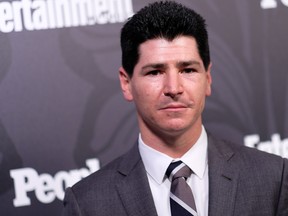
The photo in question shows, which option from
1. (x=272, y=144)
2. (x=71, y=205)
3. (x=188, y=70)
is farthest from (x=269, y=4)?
(x=71, y=205)

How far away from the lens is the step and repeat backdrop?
1.50 meters

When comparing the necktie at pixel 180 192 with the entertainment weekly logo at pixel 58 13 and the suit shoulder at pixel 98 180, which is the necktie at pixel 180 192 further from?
the entertainment weekly logo at pixel 58 13

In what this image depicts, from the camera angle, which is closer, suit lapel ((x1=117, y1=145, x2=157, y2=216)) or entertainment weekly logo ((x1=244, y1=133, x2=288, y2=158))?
suit lapel ((x1=117, y1=145, x2=157, y2=216))

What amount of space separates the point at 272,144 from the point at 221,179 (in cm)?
48

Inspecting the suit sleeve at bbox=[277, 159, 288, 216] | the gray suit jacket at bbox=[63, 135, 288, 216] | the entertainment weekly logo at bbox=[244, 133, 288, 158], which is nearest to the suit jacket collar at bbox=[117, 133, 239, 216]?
the gray suit jacket at bbox=[63, 135, 288, 216]

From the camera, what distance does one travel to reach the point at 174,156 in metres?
1.25

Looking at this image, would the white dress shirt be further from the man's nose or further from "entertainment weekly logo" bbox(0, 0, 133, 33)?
"entertainment weekly logo" bbox(0, 0, 133, 33)

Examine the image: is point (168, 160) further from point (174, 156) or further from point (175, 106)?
point (175, 106)

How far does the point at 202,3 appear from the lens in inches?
63.4

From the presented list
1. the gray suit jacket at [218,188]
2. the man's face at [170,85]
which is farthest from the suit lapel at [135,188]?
the man's face at [170,85]

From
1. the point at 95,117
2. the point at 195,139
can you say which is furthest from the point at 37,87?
the point at 195,139

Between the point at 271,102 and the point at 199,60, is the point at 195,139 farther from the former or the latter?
the point at 271,102

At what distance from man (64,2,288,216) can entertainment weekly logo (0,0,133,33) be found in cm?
29

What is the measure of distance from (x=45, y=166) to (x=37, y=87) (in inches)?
9.5
